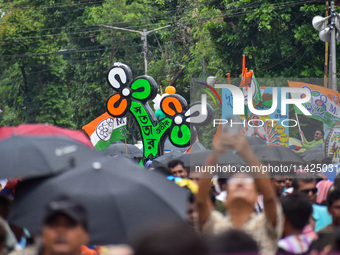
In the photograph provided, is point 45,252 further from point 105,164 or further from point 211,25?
point 211,25

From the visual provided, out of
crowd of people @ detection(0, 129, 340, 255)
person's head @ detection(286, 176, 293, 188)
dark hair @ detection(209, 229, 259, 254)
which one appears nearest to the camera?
crowd of people @ detection(0, 129, 340, 255)

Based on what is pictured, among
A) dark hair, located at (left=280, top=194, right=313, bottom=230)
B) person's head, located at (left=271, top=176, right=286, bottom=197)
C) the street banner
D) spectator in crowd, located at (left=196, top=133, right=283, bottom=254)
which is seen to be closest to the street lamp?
the street banner

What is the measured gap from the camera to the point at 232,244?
305 centimetres

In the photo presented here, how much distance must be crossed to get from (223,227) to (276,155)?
6.55m

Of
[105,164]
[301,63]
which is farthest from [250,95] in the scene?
[301,63]

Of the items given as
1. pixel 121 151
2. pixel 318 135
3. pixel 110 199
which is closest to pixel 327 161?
pixel 318 135

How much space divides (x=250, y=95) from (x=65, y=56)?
32144 mm

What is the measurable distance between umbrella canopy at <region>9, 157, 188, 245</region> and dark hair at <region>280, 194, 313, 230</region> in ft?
2.39

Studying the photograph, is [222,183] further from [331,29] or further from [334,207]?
[331,29]

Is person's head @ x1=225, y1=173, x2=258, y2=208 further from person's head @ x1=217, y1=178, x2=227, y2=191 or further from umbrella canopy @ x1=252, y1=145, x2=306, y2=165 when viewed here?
umbrella canopy @ x1=252, y1=145, x2=306, y2=165

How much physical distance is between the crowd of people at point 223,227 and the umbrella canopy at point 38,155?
288mm

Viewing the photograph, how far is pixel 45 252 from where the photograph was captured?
3797 millimetres

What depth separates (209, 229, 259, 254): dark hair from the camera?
2992mm

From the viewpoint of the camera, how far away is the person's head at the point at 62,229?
12.0 ft
